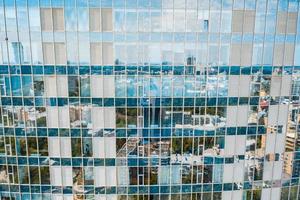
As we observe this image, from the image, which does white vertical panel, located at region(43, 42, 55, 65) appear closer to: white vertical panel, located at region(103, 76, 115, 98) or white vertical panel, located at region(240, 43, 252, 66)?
white vertical panel, located at region(103, 76, 115, 98)

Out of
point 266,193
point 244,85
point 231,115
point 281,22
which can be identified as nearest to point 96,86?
point 231,115

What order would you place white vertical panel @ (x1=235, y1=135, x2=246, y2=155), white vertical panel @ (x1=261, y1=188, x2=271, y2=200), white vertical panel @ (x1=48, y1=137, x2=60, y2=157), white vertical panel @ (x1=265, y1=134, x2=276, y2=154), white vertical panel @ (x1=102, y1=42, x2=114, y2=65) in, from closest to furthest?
white vertical panel @ (x1=102, y1=42, x2=114, y2=65), white vertical panel @ (x1=48, y1=137, x2=60, y2=157), white vertical panel @ (x1=235, y1=135, x2=246, y2=155), white vertical panel @ (x1=265, y1=134, x2=276, y2=154), white vertical panel @ (x1=261, y1=188, x2=271, y2=200)

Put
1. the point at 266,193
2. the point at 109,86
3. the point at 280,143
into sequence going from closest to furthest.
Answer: the point at 109,86 → the point at 280,143 → the point at 266,193

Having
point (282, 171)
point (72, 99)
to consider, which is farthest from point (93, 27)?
point (282, 171)

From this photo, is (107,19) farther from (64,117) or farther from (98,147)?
(98,147)

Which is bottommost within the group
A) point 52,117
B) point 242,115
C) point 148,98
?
point 52,117

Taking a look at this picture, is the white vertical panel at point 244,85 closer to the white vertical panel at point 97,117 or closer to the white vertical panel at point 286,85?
the white vertical panel at point 286,85

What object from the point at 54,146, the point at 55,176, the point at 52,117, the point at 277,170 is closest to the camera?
the point at 52,117

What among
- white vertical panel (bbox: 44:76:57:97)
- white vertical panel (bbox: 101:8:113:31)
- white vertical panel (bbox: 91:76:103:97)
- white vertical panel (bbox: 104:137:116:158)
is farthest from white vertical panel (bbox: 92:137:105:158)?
white vertical panel (bbox: 101:8:113:31)
